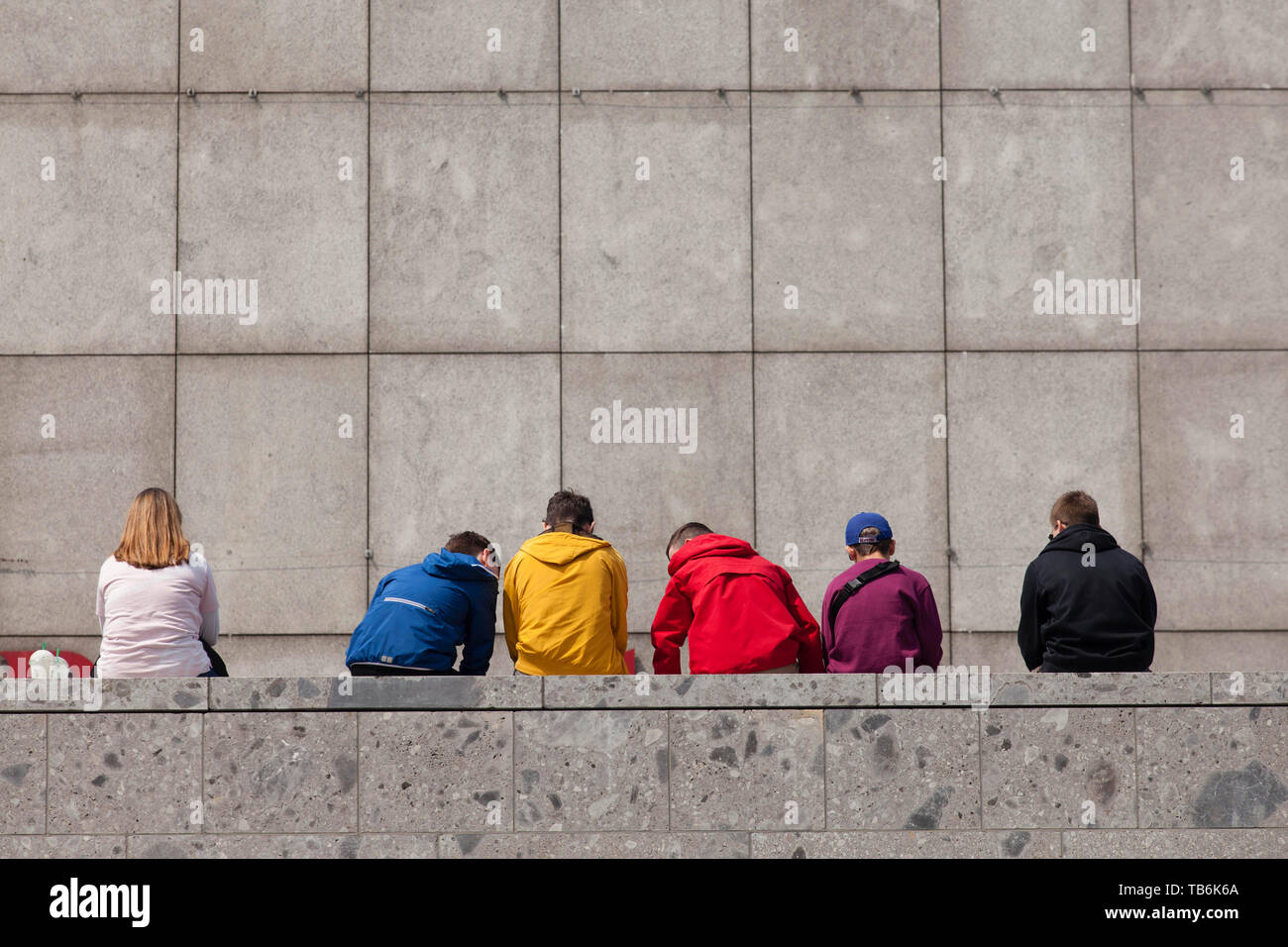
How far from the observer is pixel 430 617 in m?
7.07

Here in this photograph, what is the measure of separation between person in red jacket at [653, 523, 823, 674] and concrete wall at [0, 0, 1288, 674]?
3447 millimetres

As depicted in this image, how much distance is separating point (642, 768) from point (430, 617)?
1.40 meters

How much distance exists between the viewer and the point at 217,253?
10.9 metres

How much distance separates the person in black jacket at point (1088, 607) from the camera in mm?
7020

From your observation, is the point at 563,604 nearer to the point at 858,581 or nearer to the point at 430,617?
the point at 430,617

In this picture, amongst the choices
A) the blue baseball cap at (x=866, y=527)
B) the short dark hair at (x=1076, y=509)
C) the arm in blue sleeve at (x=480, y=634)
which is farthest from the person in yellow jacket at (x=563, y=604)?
the short dark hair at (x=1076, y=509)

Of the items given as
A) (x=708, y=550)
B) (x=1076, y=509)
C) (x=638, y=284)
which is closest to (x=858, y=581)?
(x=708, y=550)

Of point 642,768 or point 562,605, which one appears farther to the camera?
point 562,605

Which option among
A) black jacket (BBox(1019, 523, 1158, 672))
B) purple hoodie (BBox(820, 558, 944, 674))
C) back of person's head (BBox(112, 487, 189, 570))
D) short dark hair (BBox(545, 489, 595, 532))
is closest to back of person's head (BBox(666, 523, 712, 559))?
short dark hair (BBox(545, 489, 595, 532))

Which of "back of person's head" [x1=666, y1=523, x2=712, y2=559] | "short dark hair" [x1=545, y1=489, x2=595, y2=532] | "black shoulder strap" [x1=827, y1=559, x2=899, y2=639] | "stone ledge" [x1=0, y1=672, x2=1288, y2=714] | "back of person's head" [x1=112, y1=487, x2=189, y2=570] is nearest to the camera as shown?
"stone ledge" [x1=0, y1=672, x2=1288, y2=714]

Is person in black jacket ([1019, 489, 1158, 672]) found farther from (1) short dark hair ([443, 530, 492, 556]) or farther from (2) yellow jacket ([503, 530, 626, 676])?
(1) short dark hair ([443, 530, 492, 556])

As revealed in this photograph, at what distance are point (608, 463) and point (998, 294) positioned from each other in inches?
141

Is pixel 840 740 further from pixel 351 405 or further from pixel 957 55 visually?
pixel 957 55

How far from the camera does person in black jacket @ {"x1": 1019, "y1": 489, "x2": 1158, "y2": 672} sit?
276 inches
